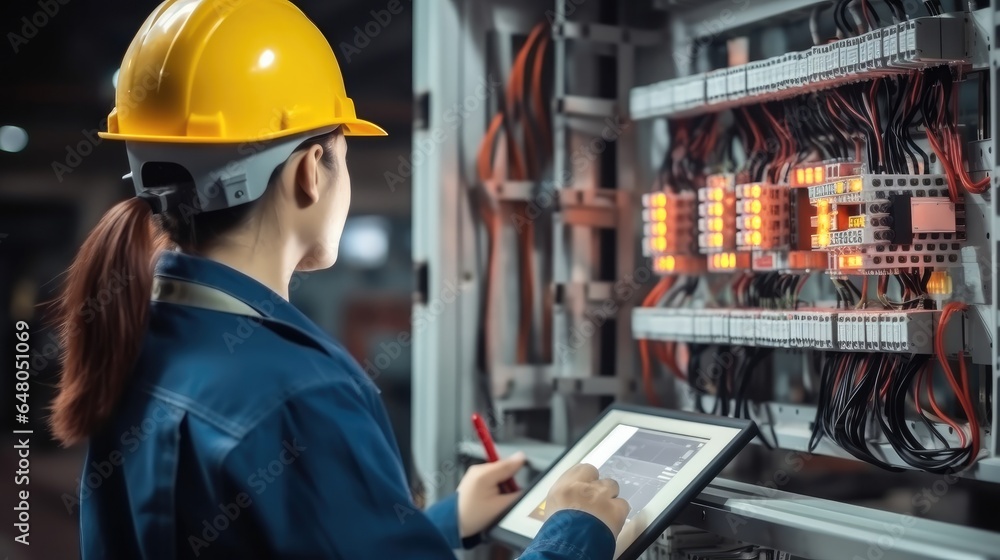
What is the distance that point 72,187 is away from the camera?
2426 millimetres

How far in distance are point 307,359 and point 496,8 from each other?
1161 mm

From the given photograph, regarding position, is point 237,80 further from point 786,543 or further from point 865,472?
point 865,472

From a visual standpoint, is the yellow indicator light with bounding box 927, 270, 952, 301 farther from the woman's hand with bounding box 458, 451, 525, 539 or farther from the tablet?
the woman's hand with bounding box 458, 451, 525, 539

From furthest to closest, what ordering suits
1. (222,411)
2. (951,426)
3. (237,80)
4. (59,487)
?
(59,487) < (951,426) < (237,80) < (222,411)

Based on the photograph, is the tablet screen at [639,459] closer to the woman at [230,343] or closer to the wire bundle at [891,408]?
the woman at [230,343]

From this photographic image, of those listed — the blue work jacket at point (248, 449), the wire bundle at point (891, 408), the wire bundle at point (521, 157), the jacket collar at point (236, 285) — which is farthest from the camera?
the wire bundle at point (521, 157)

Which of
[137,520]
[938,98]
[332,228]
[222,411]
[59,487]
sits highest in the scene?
[938,98]

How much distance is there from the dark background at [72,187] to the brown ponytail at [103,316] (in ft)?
3.10

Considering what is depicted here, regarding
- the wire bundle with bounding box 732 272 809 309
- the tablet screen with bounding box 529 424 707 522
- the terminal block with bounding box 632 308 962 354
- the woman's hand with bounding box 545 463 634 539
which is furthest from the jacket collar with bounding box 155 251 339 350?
the wire bundle with bounding box 732 272 809 309

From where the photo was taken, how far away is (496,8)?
6.57ft

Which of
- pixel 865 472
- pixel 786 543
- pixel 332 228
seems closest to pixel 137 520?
pixel 332 228

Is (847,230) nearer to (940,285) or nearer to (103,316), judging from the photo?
(940,285)

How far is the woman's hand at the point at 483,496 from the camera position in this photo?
1596mm

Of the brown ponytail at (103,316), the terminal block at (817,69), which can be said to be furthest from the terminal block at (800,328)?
the brown ponytail at (103,316)
